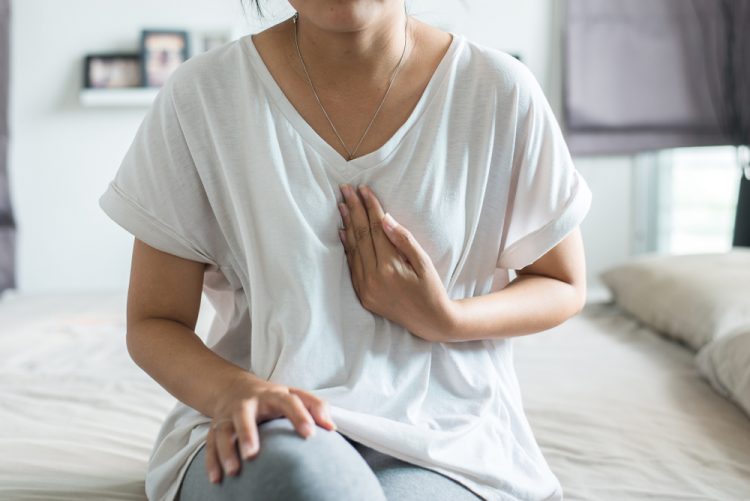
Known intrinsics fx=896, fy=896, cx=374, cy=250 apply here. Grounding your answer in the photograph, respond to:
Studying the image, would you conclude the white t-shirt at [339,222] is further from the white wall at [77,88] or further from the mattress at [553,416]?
the white wall at [77,88]

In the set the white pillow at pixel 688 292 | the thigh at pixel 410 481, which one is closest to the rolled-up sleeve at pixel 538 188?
the thigh at pixel 410 481

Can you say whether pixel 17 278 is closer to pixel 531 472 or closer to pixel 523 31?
pixel 523 31

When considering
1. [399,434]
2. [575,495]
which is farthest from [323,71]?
[575,495]

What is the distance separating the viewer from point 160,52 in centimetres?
327

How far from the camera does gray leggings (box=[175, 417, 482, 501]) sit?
0.69 metres

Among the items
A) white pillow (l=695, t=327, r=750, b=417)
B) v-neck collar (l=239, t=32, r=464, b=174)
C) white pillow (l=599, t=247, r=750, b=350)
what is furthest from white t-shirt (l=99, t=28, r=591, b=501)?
white pillow (l=599, t=247, r=750, b=350)

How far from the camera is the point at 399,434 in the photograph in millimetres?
861

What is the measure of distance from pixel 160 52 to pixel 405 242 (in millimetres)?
2581

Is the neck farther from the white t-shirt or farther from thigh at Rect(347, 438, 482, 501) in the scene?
thigh at Rect(347, 438, 482, 501)

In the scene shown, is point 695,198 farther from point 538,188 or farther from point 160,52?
point 538,188

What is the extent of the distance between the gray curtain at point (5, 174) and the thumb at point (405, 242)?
2628 millimetres

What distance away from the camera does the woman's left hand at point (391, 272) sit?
90 cm

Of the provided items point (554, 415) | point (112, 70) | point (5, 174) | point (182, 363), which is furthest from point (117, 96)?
point (182, 363)

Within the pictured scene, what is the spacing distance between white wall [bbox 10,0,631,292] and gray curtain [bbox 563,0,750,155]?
0.12 metres
